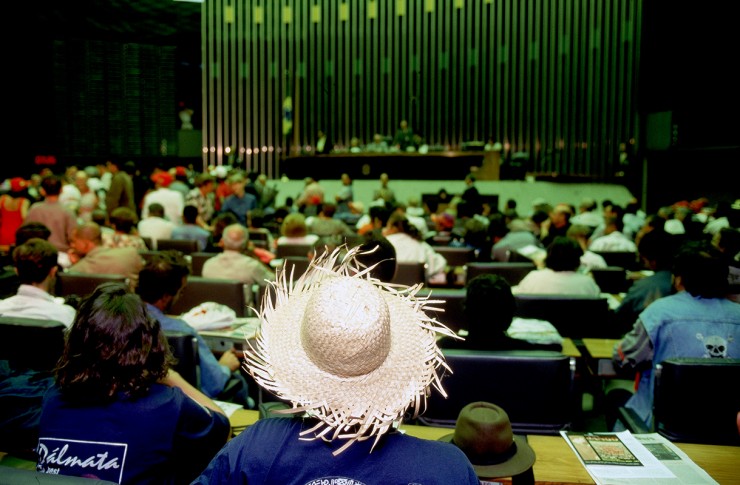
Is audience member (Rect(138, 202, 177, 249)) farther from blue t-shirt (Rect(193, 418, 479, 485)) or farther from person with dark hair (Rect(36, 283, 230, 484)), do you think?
blue t-shirt (Rect(193, 418, 479, 485))

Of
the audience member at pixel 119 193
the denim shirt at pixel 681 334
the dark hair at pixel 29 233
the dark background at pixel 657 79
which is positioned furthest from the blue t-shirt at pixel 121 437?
the dark background at pixel 657 79

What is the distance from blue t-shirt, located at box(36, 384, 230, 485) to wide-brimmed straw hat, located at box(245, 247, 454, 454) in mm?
523

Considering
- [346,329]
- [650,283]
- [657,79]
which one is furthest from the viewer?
[657,79]

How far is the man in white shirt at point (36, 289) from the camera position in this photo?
9.90 ft

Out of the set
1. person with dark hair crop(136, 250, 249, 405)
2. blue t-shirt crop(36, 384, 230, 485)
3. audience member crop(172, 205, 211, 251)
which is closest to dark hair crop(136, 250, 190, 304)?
person with dark hair crop(136, 250, 249, 405)

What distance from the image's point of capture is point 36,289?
122 inches

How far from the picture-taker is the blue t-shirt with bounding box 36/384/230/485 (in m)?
1.57

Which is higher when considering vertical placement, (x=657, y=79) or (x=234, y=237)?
(x=657, y=79)

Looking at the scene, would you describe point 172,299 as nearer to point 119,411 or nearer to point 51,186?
point 119,411

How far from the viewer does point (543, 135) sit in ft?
52.8

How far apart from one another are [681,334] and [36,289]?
2.88 meters

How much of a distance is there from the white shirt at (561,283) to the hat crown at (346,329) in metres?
3.10

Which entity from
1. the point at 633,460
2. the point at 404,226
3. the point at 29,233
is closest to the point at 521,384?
the point at 633,460

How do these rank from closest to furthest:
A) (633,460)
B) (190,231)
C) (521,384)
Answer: (633,460), (521,384), (190,231)
